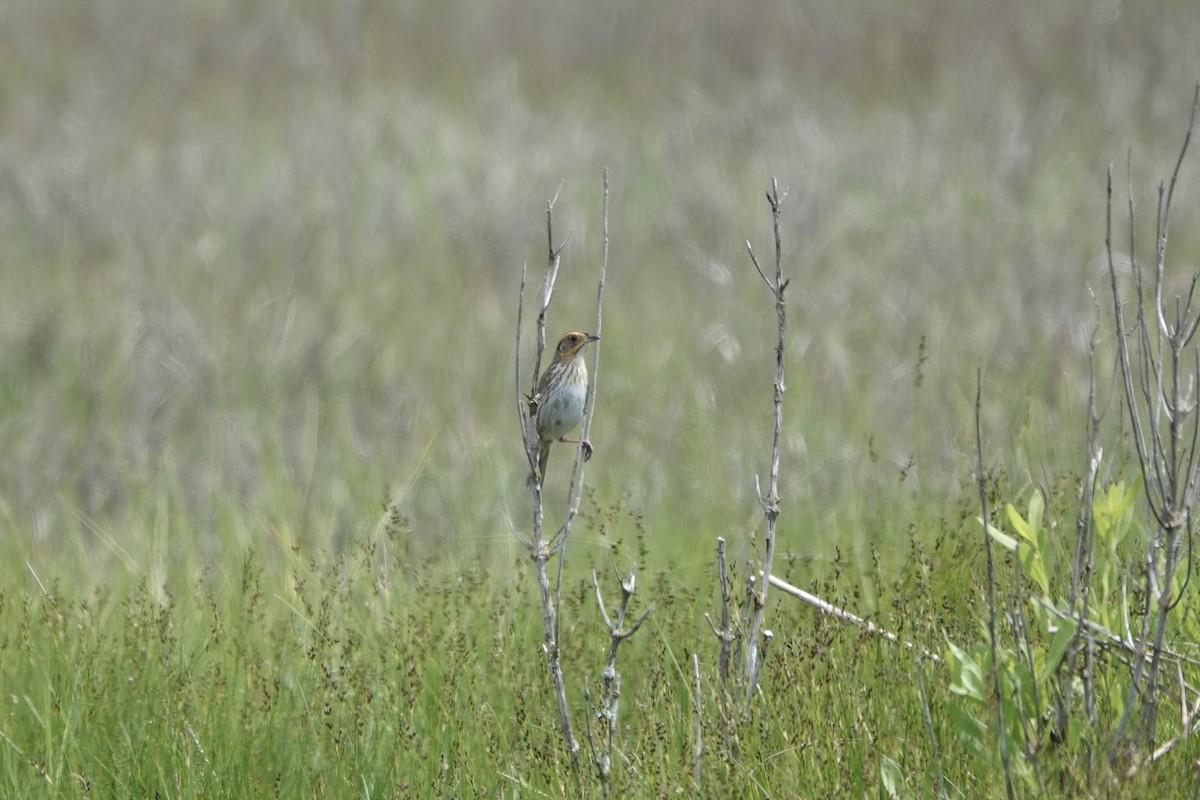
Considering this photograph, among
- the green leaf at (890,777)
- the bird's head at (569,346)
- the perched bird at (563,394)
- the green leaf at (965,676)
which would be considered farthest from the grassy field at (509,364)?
the bird's head at (569,346)

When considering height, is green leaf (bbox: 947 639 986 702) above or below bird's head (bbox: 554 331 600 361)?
below

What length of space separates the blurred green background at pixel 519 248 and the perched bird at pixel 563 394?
712 millimetres

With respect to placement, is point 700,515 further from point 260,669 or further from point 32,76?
point 32,76

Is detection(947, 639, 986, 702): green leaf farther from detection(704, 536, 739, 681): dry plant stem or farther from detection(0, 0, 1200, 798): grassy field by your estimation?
detection(704, 536, 739, 681): dry plant stem

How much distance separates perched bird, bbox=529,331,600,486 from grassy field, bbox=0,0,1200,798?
0.35m

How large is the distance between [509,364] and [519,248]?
2.00 m

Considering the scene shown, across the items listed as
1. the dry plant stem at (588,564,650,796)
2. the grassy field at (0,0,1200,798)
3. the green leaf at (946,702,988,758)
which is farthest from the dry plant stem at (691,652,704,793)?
the green leaf at (946,702,988,758)

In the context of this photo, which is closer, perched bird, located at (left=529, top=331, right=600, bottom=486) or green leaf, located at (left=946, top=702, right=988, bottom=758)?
green leaf, located at (left=946, top=702, right=988, bottom=758)

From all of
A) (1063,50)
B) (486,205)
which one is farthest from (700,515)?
(1063,50)

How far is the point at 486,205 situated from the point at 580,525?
4891 millimetres

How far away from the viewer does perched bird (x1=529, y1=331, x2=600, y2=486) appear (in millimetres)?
4656

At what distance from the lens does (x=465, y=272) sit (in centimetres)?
988

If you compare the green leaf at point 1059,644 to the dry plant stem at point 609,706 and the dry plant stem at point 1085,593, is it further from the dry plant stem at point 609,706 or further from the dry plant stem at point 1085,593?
the dry plant stem at point 609,706

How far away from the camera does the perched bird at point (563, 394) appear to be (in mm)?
4656
